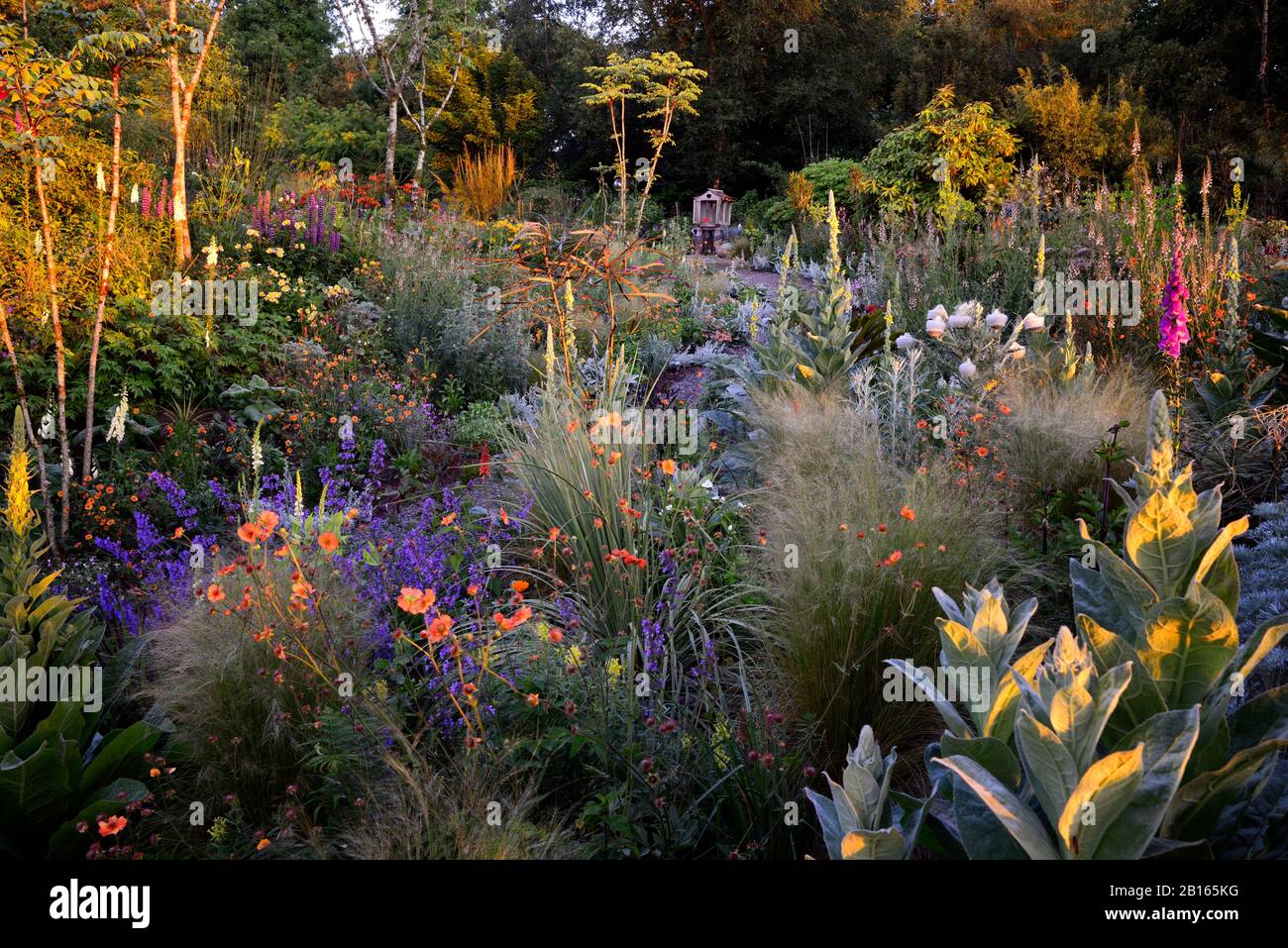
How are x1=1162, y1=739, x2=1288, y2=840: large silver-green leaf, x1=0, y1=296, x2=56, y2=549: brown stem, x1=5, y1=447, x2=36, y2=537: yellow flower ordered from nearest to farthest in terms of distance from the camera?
x1=1162, y1=739, x2=1288, y2=840: large silver-green leaf → x1=5, y1=447, x2=36, y2=537: yellow flower → x1=0, y1=296, x2=56, y2=549: brown stem

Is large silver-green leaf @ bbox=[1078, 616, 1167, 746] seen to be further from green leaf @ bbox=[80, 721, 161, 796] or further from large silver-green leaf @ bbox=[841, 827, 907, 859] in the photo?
green leaf @ bbox=[80, 721, 161, 796]

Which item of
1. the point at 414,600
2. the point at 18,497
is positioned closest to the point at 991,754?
the point at 414,600

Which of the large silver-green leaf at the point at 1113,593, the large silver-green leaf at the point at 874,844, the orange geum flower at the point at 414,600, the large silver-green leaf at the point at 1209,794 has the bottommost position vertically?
the large silver-green leaf at the point at 874,844

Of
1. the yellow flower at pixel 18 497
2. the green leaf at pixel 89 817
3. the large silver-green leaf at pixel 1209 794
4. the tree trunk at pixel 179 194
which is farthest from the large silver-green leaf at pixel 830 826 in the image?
the tree trunk at pixel 179 194

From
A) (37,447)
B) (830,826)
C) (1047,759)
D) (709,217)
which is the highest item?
(709,217)

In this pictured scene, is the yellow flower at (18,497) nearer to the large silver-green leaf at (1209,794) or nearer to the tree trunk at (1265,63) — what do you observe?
the large silver-green leaf at (1209,794)

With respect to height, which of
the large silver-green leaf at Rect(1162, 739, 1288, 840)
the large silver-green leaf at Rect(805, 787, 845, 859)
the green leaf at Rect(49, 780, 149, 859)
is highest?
the large silver-green leaf at Rect(1162, 739, 1288, 840)

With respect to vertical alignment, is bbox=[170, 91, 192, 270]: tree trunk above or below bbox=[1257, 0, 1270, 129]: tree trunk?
below

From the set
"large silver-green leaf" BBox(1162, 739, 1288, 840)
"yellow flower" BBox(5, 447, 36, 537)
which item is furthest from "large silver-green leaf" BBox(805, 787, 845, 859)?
"yellow flower" BBox(5, 447, 36, 537)

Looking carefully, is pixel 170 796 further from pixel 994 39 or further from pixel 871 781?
pixel 994 39

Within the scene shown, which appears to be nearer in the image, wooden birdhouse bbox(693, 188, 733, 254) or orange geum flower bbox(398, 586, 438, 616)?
orange geum flower bbox(398, 586, 438, 616)

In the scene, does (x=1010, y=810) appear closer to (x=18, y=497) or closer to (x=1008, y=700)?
(x=1008, y=700)

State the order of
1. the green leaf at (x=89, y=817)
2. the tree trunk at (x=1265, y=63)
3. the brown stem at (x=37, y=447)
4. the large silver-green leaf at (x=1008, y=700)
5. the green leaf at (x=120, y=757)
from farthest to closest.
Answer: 1. the tree trunk at (x=1265, y=63)
2. the brown stem at (x=37, y=447)
3. the green leaf at (x=120, y=757)
4. the green leaf at (x=89, y=817)
5. the large silver-green leaf at (x=1008, y=700)
